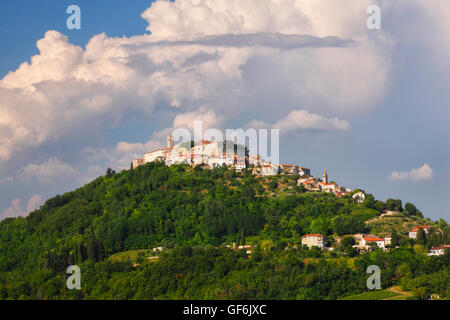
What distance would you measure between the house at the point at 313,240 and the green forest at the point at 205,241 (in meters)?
1.02

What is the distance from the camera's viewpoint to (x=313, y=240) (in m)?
69.4

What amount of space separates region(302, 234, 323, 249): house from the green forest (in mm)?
1017

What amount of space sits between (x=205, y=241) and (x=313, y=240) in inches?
489

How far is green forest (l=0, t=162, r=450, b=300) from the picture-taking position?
188 ft

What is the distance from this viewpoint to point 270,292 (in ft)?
180

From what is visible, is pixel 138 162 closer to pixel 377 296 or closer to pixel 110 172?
pixel 110 172

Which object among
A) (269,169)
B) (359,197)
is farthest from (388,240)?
(269,169)

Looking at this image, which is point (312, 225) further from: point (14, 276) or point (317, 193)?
point (14, 276)

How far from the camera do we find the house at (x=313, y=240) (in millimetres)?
69000

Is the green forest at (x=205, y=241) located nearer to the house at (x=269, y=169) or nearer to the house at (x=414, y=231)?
the house at (x=414, y=231)

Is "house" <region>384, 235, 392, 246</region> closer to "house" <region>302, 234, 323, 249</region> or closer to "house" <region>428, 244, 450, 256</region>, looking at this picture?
"house" <region>428, 244, 450, 256</region>

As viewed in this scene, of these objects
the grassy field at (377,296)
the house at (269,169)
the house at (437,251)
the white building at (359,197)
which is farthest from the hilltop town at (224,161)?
the grassy field at (377,296)

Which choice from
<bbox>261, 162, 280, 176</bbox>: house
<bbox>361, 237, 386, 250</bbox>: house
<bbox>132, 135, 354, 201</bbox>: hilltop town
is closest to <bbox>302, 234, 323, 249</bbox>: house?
<bbox>361, 237, 386, 250</bbox>: house
